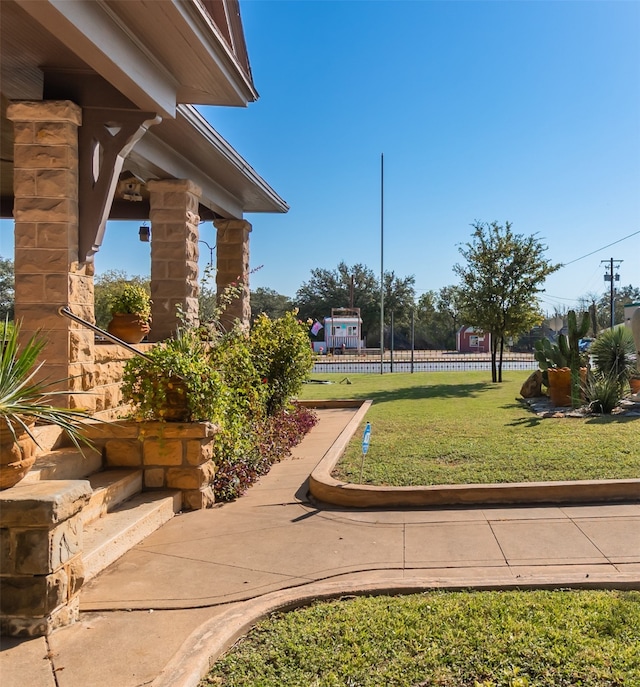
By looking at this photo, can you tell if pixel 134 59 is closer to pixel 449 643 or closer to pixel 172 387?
pixel 172 387

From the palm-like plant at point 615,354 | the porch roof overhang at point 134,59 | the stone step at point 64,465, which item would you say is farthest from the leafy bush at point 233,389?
the palm-like plant at point 615,354

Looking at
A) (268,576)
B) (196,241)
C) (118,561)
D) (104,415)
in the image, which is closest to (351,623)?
(268,576)

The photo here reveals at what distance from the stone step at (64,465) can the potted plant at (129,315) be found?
2.34 metres

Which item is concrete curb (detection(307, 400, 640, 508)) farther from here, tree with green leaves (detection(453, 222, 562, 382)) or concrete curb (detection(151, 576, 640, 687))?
tree with green leaves (detection(453, 222, 562, 382))

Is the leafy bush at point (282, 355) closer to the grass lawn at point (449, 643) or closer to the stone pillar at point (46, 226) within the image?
the stone pillar at point (46, 226)

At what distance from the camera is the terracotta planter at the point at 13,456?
3.15 meters

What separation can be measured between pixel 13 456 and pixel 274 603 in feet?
5.75

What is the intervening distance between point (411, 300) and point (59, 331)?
5754cm

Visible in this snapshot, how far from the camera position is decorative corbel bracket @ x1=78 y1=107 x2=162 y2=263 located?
5207mm

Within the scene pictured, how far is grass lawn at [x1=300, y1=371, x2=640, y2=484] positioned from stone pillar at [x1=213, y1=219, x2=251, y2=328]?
11.4ft

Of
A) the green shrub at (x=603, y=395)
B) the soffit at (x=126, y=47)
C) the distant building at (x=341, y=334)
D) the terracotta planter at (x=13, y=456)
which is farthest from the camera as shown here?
the distant building at (x=341, y=334)

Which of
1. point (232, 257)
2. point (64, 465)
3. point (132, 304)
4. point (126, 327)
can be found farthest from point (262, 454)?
point (232, 257)

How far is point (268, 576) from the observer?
3613 mm

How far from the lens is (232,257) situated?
11266 mm
